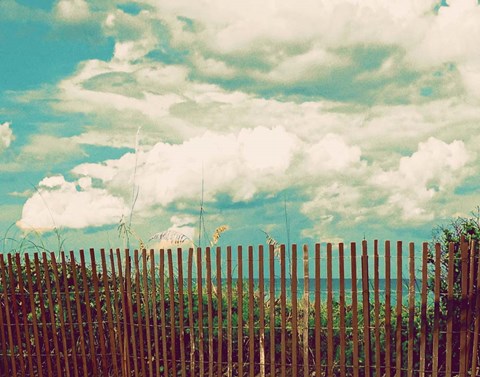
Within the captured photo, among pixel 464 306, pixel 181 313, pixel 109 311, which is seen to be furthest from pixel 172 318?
pixel 464 306

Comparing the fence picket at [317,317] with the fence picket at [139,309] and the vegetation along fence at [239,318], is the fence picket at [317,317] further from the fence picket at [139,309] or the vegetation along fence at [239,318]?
the fence picket at [139,309]

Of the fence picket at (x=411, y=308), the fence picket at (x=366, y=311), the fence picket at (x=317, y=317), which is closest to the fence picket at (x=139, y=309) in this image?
the fence picket at (x=317, y=317)

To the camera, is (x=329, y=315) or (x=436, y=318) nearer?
(x=436, y=318)

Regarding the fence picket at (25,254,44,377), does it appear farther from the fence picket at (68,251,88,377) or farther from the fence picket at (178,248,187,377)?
the fence picket at (178,248,187,377)

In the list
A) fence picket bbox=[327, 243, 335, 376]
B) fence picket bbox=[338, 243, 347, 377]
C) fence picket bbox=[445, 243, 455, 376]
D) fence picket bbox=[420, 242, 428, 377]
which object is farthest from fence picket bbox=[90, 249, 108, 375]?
fence picket bbox=[445, 243, 455, 376]

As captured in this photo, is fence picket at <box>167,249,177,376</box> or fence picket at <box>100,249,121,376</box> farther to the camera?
fence picket at <box>100,249,121,376</box>

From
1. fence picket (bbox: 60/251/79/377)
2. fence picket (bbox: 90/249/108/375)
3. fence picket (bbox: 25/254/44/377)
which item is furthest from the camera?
fence picket (bbox: 25/254/44/377)

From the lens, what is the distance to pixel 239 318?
7195mm

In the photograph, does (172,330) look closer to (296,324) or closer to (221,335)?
(221,335)

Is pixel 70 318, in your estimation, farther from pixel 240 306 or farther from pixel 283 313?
pixel 283 313

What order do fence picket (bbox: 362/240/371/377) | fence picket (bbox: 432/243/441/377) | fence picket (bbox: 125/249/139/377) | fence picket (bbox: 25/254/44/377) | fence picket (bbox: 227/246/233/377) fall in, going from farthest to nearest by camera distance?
fence picket (bbox: 25/254/44/377) < fence picket (bbox: 125/249/139/377) < fence picket (bbox: 227/246/233/377) < fence picket (bbox: 362/240/371/377) < fence picket (bbox: 432/243/441/377)

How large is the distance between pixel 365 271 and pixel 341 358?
983 mm

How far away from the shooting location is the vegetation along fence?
6.80 m

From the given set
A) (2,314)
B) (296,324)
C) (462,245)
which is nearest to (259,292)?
(296,324)
